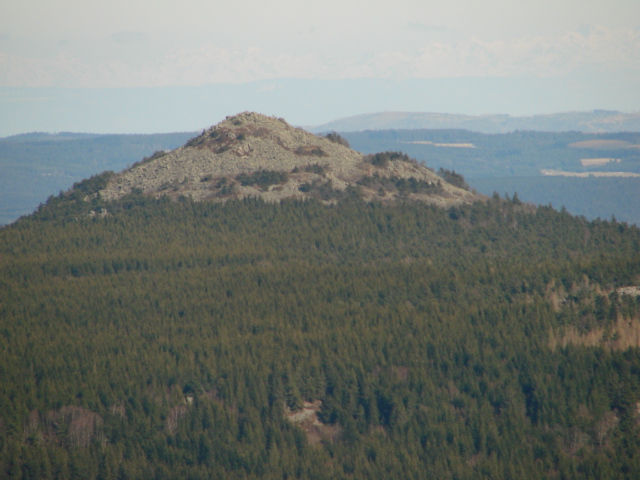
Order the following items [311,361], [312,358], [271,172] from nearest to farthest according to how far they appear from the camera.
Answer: [311,361] < [312,358] < [271,172]

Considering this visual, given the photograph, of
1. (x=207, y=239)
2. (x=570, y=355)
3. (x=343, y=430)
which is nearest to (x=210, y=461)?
(x=343, y=430)

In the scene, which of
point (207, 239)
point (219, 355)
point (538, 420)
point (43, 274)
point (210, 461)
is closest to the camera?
point (210, 461)

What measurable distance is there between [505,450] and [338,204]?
233 feet

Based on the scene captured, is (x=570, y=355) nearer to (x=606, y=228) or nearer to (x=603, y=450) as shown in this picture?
(x=603, y=450)

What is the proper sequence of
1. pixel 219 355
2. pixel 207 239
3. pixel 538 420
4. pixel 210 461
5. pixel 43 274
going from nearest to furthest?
pixel 210 461
pixel 538 420
pixel 219 355
pixel 43 274
pixel 207 239

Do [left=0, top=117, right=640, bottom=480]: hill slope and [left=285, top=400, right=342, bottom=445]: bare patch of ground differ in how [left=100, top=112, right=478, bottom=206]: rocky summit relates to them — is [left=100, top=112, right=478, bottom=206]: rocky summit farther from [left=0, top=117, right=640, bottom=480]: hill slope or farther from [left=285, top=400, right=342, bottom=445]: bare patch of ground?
[left=285, top=400, right=342, bottom=445]: bare patch of ground

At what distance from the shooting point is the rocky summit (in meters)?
160

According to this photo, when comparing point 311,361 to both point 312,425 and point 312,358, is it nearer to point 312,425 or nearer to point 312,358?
point 312,358

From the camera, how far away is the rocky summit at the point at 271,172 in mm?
160125

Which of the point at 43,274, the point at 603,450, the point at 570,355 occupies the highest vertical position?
the point at 43,274

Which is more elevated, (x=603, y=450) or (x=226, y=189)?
(x=226, y=189)

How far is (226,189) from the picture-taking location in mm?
157750

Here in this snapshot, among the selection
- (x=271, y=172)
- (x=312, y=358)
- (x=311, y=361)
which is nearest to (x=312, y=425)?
(x=311, y=361)

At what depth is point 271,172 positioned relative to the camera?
6432 inches
